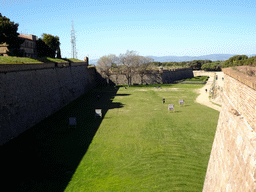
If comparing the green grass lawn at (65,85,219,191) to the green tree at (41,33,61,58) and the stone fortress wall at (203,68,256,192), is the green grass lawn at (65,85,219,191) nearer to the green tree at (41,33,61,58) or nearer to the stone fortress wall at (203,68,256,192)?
the stone fortress wall at (203,68,256,192)

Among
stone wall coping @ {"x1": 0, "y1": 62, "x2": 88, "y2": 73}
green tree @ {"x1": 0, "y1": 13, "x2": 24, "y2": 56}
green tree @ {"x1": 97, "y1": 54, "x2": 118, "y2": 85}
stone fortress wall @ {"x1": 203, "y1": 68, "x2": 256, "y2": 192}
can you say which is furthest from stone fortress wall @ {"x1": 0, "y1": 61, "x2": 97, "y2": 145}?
green tree @ {"x1": 97, "y1": 54, "x2": 118, "y2": 85}

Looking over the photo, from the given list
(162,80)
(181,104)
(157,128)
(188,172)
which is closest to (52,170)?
(188,172)

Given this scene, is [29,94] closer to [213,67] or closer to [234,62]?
[234,62]

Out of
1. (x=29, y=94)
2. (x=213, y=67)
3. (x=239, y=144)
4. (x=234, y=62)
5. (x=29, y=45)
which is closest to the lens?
(x=239, y=144)

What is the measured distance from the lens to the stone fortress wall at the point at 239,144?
4483 millimetres


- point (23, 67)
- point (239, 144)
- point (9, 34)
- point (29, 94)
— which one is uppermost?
point (9, 34)

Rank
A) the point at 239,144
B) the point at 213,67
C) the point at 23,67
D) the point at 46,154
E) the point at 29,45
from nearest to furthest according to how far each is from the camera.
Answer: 1. the point at 239,144
2. the point at 46,154
3. the point at 23,67
4. the point at 29,45
5. the point at 213,67

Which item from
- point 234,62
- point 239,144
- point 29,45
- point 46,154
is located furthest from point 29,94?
point 29,45

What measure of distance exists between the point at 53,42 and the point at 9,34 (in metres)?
21.0

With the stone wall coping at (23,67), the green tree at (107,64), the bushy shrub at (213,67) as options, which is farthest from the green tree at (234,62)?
the bushy shrub at (213,67)

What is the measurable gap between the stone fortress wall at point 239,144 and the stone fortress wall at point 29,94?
15391 millimetres

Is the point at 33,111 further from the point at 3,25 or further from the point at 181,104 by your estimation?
the point at 181,104

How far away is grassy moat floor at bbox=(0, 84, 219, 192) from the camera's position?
10.3 m

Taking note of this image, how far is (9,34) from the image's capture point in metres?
29.8
